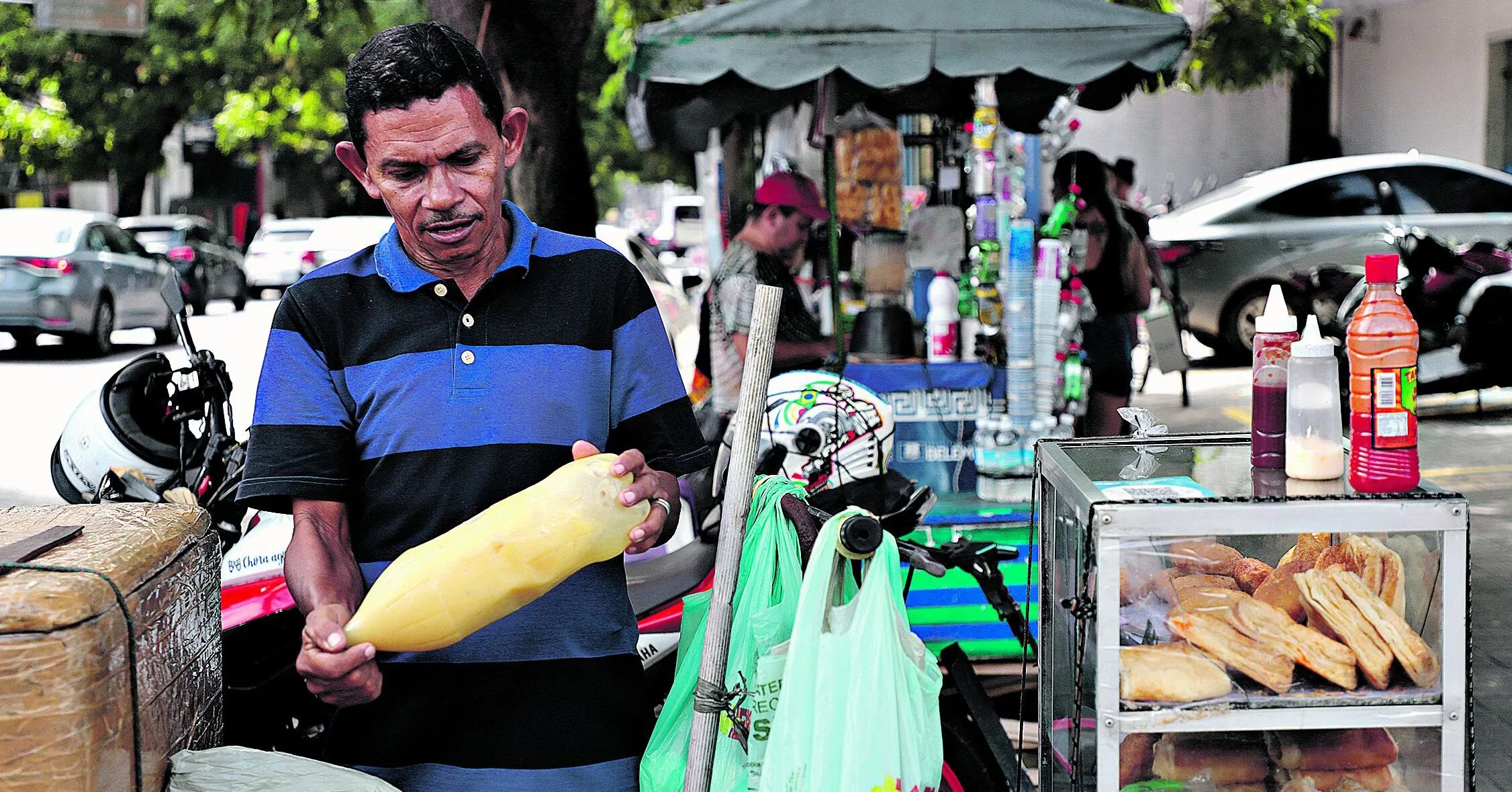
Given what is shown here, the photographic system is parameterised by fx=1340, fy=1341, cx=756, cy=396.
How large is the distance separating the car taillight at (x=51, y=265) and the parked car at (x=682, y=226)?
14597 mm

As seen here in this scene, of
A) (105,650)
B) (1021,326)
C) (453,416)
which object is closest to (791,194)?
(1021,326)

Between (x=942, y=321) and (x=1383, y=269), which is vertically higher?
(x=1383, y=269)

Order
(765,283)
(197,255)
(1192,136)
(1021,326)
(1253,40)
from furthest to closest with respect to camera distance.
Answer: (197,255), (1192,136), (1253,40), (1021,326), (765,283)

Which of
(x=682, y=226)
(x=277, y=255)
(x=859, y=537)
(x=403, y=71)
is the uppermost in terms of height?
(x=682, y=226)

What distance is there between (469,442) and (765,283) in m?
3.67

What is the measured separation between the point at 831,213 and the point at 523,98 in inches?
62.5

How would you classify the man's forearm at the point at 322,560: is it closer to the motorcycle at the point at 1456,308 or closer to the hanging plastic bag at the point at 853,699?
the hanging plastic bag at the point at 853,699

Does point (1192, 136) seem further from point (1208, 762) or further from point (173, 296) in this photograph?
point (1208, 762)

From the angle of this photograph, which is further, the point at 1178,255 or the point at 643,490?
the point at 1178,255

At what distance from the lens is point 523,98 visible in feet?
21.2

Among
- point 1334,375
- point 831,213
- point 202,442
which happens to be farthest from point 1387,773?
point 831,213

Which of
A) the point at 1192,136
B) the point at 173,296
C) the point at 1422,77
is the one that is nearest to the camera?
the point at 173,296

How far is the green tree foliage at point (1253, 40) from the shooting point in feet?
38.8

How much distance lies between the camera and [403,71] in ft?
6.13
